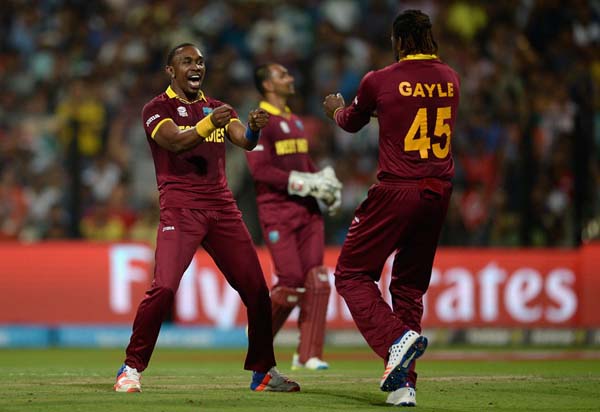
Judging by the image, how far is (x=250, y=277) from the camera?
8.83m

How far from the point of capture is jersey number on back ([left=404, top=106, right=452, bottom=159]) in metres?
8.14

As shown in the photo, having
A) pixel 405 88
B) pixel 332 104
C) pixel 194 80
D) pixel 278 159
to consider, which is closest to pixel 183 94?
pixel 194 80

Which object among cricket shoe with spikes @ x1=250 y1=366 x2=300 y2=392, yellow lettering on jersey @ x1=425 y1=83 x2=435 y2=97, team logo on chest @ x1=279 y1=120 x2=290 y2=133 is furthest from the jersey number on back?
team logo on chest @ x1=279 y1=120 x2=290 y2=133

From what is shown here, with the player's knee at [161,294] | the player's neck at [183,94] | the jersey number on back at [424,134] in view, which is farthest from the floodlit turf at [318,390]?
the player's neck at [183,94]

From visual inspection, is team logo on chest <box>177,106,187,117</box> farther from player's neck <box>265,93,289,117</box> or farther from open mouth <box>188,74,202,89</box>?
player's neck <box>265,93,289,117</box>

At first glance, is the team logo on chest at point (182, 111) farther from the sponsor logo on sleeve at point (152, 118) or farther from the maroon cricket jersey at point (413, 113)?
the maroon cricket jersey at point (413, 113)

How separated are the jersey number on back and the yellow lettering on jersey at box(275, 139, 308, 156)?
168 inches

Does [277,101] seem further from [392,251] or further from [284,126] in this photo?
[392,251]

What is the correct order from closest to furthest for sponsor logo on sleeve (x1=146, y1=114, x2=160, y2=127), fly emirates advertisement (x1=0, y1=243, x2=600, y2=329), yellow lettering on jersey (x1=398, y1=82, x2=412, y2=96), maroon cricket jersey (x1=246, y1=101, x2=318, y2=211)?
yellow lettering on jersey (x1=398, y1=82, x2=412, y2=96) < sponsor logo on sleeve (x1=146, y1=114, x2=160, y2=127) < maroon cricket jersey (x1=246, y1=101, x2=318, y2=211) < fly emirates advertisement (x1=0, y1=243, x2=600, y2=329)

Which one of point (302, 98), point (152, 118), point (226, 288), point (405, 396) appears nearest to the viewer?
point (405, 396)

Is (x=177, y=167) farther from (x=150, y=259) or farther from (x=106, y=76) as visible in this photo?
(x=106, y=76)

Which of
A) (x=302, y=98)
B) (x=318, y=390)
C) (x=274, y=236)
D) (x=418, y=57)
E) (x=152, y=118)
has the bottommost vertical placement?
(x=318, y=390)

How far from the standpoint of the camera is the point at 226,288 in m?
17.1

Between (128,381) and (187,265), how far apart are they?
95cm
